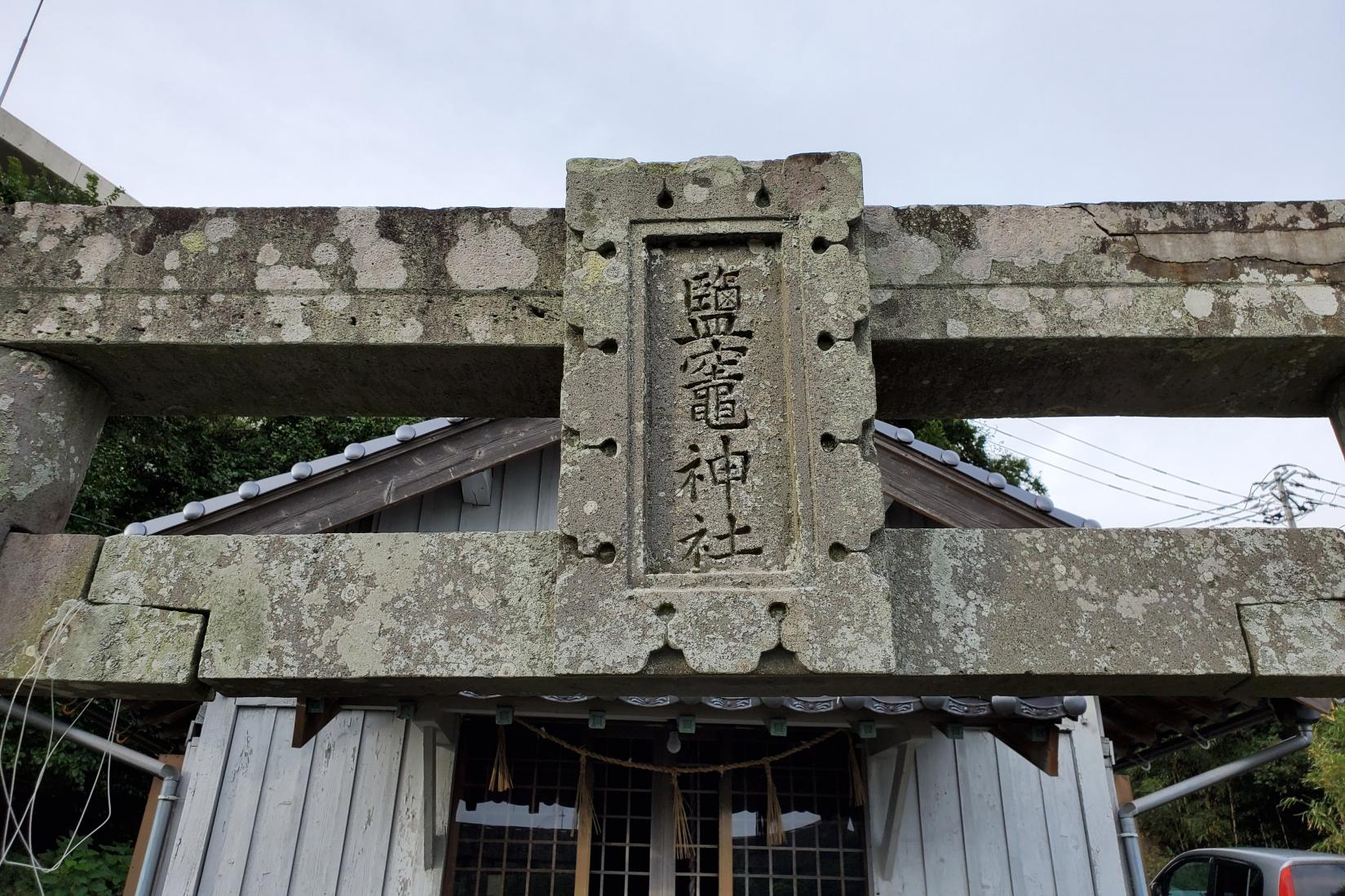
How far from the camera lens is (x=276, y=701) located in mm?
5930

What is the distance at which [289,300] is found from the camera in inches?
117

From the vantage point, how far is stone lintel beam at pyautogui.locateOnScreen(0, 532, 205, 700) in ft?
8.42

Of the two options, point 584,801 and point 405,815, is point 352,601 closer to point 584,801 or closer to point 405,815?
point 584,801

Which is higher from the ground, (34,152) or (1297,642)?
(34,152)

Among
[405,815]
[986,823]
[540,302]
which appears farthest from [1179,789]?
[540,302]

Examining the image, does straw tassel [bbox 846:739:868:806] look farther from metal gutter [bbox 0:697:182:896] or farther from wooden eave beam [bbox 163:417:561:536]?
metal gutter [bbox 0:697:182:896]

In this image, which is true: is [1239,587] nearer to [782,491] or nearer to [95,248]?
[782,491]

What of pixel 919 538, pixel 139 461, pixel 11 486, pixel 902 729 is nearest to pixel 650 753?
pixel 902 729

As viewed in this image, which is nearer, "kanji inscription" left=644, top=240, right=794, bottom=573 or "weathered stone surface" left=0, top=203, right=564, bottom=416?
"kanji inscription" left=644, top=240, right=794, bottom=573

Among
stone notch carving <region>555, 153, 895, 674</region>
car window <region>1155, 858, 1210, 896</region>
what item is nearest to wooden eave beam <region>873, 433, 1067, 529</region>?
stone notch carving <region>555, 153, 895, 674</region>

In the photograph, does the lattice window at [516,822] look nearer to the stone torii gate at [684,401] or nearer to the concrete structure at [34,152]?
the stone torii gate at [684,401]

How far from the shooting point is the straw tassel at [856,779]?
5.56 metres

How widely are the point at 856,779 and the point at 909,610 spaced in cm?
342

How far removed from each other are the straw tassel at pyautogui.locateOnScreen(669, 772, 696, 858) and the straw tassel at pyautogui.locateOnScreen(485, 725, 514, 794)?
998 mm
